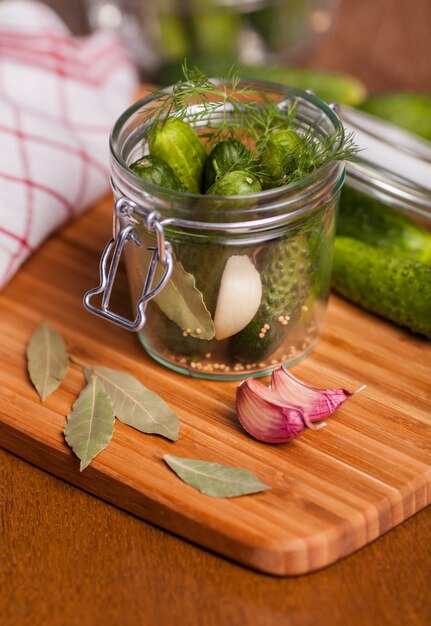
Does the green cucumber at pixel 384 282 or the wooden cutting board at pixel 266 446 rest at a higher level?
the green cucumber at pixel 384 282

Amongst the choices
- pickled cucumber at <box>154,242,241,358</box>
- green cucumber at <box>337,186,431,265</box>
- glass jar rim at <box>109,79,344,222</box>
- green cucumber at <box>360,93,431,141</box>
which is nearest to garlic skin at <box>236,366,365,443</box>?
pickled cucumber at <box>154,242,241,358</box>

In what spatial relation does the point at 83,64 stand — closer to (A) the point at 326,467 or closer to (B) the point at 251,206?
(B) the point at 251,206

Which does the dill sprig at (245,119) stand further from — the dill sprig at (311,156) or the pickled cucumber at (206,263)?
the pickled cucumber at (206,263)

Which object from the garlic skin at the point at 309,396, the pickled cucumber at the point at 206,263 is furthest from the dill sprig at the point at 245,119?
the garlic skin at the point at 309,396

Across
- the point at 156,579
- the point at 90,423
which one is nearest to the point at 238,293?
the point at 90,423

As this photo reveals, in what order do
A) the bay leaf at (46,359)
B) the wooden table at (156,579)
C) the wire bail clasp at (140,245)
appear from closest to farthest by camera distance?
the wooden table at (156,579) < the wire bail clasp at (140,245) < the bay leaf at (46,359)

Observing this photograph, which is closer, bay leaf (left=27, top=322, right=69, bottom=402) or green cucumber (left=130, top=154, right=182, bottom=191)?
green cucumber (left=130, top=154, right=182, bottom=191)

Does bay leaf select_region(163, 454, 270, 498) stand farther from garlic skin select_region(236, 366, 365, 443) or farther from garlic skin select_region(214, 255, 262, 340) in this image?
garlic skin select_region(214, 255, 262, 340)

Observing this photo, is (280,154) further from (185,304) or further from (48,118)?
(48,118)
